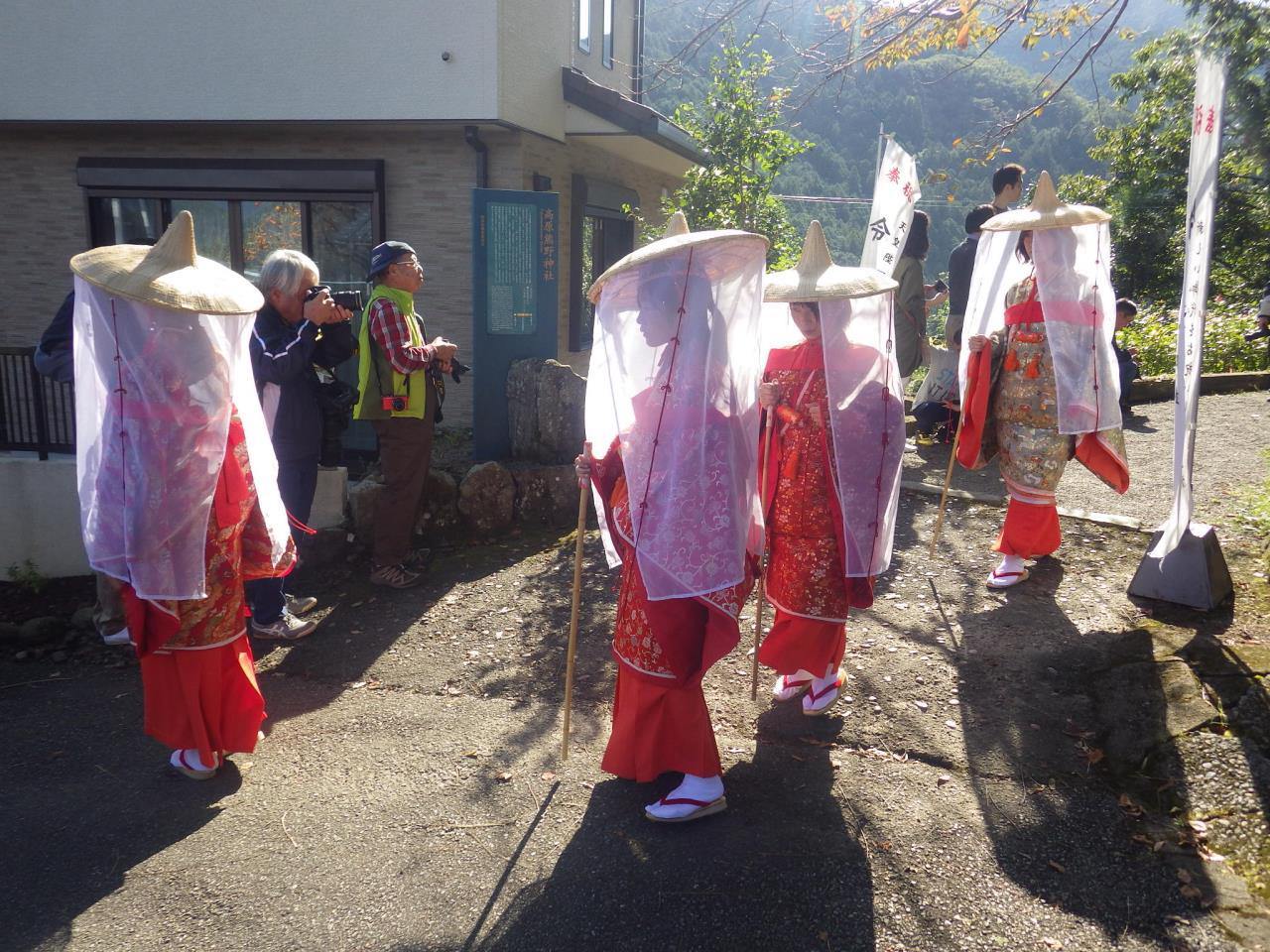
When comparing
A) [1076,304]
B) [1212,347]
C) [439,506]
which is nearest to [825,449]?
[1076,304]

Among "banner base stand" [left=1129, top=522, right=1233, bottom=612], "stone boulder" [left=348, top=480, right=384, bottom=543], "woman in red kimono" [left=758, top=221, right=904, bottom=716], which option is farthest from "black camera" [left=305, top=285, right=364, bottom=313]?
"banner base stand" [left=1129, top=522, right=1233, bottom=612]

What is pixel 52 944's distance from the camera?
2791mm

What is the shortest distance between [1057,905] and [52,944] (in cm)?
310

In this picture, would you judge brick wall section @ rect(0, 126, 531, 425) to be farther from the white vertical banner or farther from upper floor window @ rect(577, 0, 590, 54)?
the white vertical banner

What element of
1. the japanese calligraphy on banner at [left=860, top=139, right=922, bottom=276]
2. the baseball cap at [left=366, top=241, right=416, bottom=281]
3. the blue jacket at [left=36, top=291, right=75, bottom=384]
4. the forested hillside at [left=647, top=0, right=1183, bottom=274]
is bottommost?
the blue jacket at [left=36, top=291, right=75, bottom=384]

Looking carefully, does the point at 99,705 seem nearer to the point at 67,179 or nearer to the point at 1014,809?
the point at 1014,809

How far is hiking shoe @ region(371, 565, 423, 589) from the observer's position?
225 inches

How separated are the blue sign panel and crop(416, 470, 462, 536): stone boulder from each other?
0.74 meters

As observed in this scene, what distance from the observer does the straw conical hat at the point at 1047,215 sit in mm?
4793

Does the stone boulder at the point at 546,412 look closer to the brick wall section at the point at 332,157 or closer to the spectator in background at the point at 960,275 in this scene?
the brick wall section at the point at 332,157

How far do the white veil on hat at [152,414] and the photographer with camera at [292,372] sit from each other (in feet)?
3.94

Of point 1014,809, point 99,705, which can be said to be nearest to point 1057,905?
point 1014,809

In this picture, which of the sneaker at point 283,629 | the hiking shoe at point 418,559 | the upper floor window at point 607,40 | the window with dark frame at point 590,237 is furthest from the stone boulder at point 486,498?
the upper floor window at point 607,40

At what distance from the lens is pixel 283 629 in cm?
503
